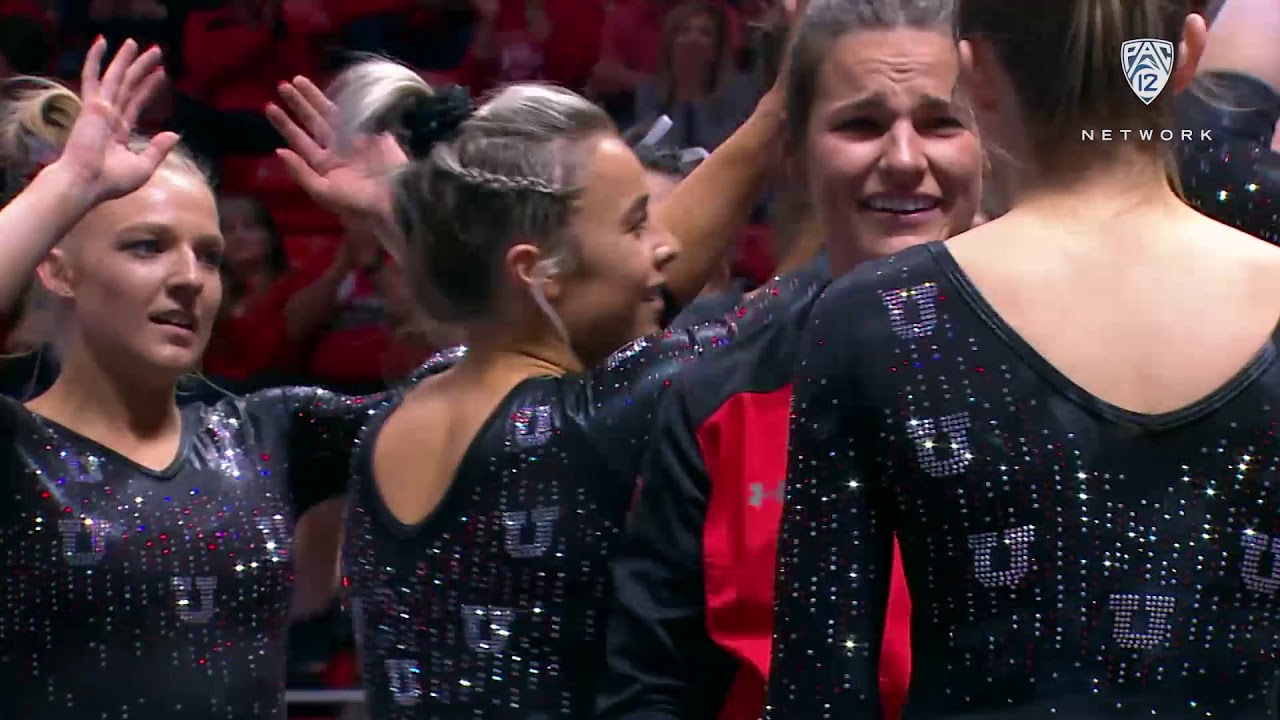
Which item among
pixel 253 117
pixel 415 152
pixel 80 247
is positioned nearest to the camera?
pixel 415 152

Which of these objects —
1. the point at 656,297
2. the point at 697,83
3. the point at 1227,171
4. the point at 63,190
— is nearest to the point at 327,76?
the point at 697,83

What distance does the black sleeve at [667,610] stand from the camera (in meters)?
1.63

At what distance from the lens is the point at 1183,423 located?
1.19 meters

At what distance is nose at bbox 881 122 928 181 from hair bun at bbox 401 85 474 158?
18.5 inches

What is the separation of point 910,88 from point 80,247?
112 cm

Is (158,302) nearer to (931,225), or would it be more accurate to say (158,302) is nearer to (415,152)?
(415,152)

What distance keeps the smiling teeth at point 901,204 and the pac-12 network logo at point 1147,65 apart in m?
0.72

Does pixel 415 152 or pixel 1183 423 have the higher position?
pixel 415 152

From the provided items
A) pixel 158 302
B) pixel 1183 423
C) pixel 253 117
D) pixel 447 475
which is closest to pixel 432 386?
pixel 447 475

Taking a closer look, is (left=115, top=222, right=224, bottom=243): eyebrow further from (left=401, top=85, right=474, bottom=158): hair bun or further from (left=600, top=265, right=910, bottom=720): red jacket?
(left=600, top=265, right=910, bottom=720): red jacket

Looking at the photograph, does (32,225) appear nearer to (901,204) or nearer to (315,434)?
(315,434)

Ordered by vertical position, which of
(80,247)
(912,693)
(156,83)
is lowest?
(912,693)

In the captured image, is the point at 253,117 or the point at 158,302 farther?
the point at 253,117

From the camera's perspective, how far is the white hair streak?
7.09ft
